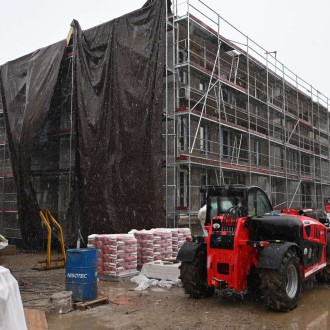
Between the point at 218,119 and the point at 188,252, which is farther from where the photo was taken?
the point at 218,119

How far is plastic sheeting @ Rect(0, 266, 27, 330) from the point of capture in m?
2.05

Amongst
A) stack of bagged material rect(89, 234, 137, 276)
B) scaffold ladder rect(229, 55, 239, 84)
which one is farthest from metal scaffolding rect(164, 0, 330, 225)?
stack of bagged material rect(89, 234, 137, 276)

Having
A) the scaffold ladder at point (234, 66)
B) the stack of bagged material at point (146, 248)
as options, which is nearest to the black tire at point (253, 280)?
the stack of bagged material at point (146, 248)

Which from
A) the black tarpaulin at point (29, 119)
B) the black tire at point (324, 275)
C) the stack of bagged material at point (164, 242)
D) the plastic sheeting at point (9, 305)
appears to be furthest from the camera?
the black tarpaulin at point (29, 119)

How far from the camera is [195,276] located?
6.71 m

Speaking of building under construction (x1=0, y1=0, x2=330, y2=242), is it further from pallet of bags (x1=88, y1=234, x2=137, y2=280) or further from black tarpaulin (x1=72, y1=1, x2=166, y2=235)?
pallet of bags (x1=88, y1=234, x2=137, y2=280)

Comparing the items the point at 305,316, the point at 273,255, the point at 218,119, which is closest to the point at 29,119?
the point at 218,119

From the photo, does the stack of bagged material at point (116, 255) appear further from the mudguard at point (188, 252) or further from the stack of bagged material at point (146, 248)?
the mudguard at point (188, 252)

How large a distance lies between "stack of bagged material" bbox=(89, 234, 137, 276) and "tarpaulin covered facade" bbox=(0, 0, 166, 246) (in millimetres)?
2777

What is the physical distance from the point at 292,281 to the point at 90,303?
320cm

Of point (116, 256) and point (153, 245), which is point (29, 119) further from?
point (116, 256)

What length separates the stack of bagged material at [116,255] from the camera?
8.45 meters

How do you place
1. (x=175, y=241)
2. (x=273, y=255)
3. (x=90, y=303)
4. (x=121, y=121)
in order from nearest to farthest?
(x=273, y=255), (x=90, y=303), (x=175, y=241), (x=121, y=121)

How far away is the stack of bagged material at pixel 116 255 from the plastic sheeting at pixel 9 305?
6.31 m
